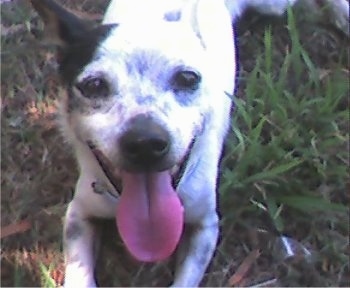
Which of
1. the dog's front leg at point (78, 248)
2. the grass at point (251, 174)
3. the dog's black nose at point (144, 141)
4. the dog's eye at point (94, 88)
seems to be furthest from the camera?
the grass at point (251, 174)

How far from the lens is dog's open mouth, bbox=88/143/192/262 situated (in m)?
2.85

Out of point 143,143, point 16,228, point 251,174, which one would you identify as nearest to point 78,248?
point 16,228

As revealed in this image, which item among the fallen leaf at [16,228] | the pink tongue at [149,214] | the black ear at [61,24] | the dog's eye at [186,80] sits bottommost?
the fallen leaf at [16,228]

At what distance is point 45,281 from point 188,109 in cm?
87

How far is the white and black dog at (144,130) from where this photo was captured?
2.72m

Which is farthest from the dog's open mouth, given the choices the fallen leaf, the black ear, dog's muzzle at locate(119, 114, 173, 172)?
the fallen leaf

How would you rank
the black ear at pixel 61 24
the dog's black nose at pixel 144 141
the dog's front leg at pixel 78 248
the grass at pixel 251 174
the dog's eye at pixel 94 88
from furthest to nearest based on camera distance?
the grass at pixel 251 174 < the dog's front leg at pixel 78 248 < the black ear at pixel 61 24 < the dog's eye at pixel 94 88 < the dog's black nose at pixel 144 141

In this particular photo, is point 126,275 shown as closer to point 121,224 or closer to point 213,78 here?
point 121,224

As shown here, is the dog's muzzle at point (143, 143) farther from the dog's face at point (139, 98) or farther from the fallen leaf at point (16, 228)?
the fallen leaf at point (16, 228)

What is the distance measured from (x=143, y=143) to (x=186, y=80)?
0.94ft

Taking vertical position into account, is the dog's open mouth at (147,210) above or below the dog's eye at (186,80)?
below

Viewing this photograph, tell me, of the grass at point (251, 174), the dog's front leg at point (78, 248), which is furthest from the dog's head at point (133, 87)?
the grass at point (251, 174)

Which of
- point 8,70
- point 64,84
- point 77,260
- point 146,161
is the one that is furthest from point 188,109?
point 8,70

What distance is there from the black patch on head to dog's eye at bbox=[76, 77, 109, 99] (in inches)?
2.4
